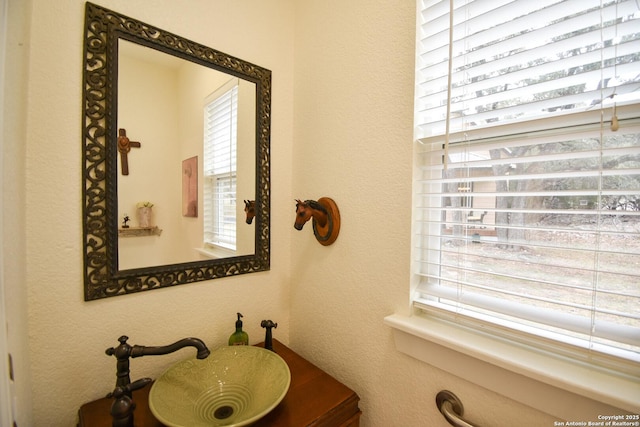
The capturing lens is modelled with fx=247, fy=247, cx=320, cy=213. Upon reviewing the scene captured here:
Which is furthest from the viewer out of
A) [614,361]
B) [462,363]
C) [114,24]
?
[114,24]

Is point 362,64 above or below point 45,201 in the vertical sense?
above

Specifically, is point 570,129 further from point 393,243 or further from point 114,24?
point 114,24

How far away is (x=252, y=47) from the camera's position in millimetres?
1057

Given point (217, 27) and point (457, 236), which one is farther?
point (217, 27)

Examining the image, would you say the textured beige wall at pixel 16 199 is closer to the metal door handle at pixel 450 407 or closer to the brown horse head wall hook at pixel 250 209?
the brown horse head wall hook at pixel 250 209

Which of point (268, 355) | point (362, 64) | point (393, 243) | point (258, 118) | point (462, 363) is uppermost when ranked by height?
point (362, 64)

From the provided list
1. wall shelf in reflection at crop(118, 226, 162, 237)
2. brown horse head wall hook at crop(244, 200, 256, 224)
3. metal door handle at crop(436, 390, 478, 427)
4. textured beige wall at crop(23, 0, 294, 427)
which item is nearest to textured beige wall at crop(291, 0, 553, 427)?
metal door handle at crop(436, 390, 478, 427)

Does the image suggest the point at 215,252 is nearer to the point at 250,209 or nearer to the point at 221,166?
the point at 250,209

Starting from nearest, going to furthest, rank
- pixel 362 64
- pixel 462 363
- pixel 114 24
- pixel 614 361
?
pixel 614 361, pixel 462 363, pixel 114 24, pixel 362 64

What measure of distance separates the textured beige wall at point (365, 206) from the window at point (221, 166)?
30 cm

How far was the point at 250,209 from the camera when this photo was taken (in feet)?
3.45

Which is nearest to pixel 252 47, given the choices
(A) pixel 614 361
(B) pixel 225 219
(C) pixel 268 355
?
(B) pixel 225 219

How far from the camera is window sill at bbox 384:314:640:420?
47cm

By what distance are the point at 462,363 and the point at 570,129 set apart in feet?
1.98
